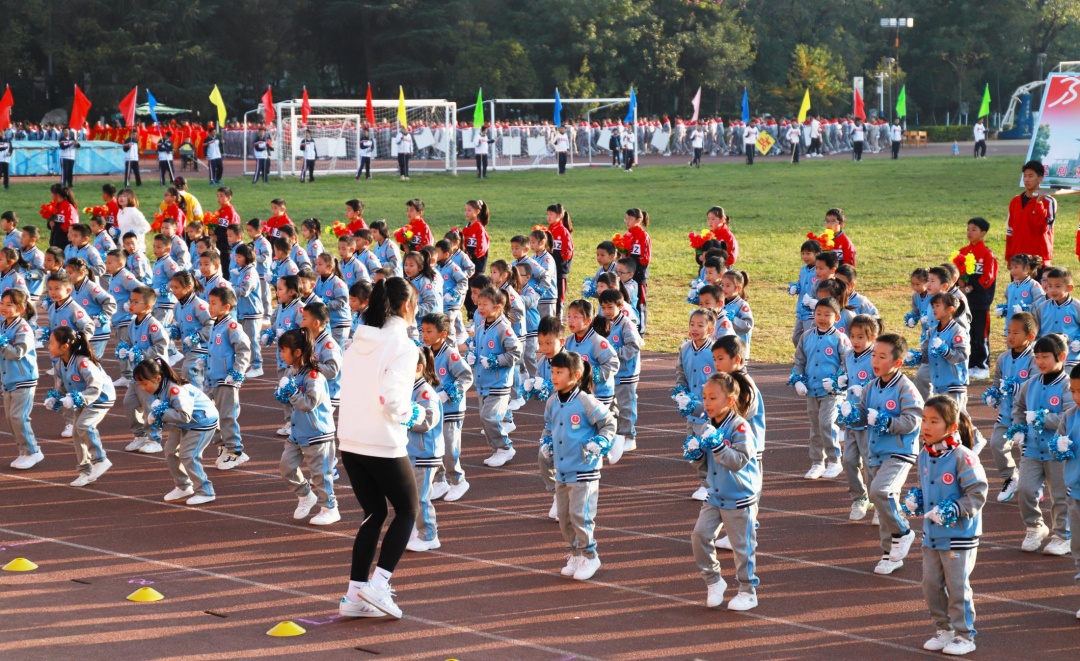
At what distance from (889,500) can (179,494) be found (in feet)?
18.2

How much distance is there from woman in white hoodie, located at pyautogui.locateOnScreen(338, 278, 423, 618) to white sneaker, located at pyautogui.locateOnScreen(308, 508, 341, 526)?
204cm

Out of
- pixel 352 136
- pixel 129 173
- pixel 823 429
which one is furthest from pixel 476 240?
pixel 352 136

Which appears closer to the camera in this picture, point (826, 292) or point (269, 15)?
point (826, 292)

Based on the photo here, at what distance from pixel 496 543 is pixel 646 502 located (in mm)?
1573

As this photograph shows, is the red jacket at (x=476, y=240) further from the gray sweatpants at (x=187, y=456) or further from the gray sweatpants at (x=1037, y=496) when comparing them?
the gray sweatpants at (x=1037, y=496)

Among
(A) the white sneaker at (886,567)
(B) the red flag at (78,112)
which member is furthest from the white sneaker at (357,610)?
(B) the red flag at (78,112)

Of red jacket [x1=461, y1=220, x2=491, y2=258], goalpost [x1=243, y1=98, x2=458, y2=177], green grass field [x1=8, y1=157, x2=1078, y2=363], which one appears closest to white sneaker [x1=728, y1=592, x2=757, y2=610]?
green grass field [x1=8, y1=157, x2=1078, y2=363]

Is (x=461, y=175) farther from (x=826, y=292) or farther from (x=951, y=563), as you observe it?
(x=951, y=563)

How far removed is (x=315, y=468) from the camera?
9.83 meters

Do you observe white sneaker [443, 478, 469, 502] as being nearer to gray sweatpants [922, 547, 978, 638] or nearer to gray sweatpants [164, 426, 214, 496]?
gray sweatpants [164, 426, 214, 496]

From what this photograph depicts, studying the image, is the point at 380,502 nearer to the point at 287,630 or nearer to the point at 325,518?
the point at 287,630

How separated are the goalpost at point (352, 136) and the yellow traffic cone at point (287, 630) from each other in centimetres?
3316

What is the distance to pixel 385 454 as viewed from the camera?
298 inches

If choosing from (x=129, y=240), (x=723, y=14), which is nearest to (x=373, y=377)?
(x=129, y=240)
